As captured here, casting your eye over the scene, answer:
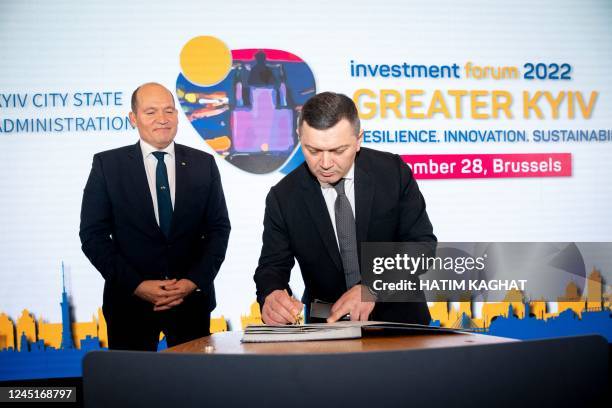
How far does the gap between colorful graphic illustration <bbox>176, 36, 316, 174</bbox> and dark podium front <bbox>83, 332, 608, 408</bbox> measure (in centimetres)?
351

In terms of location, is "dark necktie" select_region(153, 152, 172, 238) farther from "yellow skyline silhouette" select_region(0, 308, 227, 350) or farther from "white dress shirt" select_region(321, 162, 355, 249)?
"white dress shirt" select_region(321, 162, 355, 249)

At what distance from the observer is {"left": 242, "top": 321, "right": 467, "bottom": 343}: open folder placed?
63.7 inches

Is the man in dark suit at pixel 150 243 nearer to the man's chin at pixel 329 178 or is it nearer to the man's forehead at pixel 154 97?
the man's forehead at pixel 154 97

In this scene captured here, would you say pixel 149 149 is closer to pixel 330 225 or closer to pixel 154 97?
pixel 154 97

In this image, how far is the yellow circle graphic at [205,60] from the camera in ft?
14.2

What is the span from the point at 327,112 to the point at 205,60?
2.28 meters

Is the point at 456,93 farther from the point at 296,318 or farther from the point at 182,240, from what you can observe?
the point at 296,318

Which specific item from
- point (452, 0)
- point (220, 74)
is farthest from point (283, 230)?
point (452, 0)

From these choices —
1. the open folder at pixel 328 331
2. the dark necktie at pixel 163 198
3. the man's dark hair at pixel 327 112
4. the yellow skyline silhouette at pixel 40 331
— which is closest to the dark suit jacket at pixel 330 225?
the man's dark hair at pixel 327 112

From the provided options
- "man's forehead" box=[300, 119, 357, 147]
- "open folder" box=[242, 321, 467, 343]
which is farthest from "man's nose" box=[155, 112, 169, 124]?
"open folder" box=[242, 321, 467, 343]

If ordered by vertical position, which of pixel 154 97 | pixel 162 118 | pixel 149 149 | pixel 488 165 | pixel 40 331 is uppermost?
pixel 154 97

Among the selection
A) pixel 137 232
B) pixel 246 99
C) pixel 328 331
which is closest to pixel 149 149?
pixel 137 232

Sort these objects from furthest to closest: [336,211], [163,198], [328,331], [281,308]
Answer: [163,198] → [336,211] → [281,308] → [328,331]

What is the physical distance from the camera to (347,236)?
252 cm
